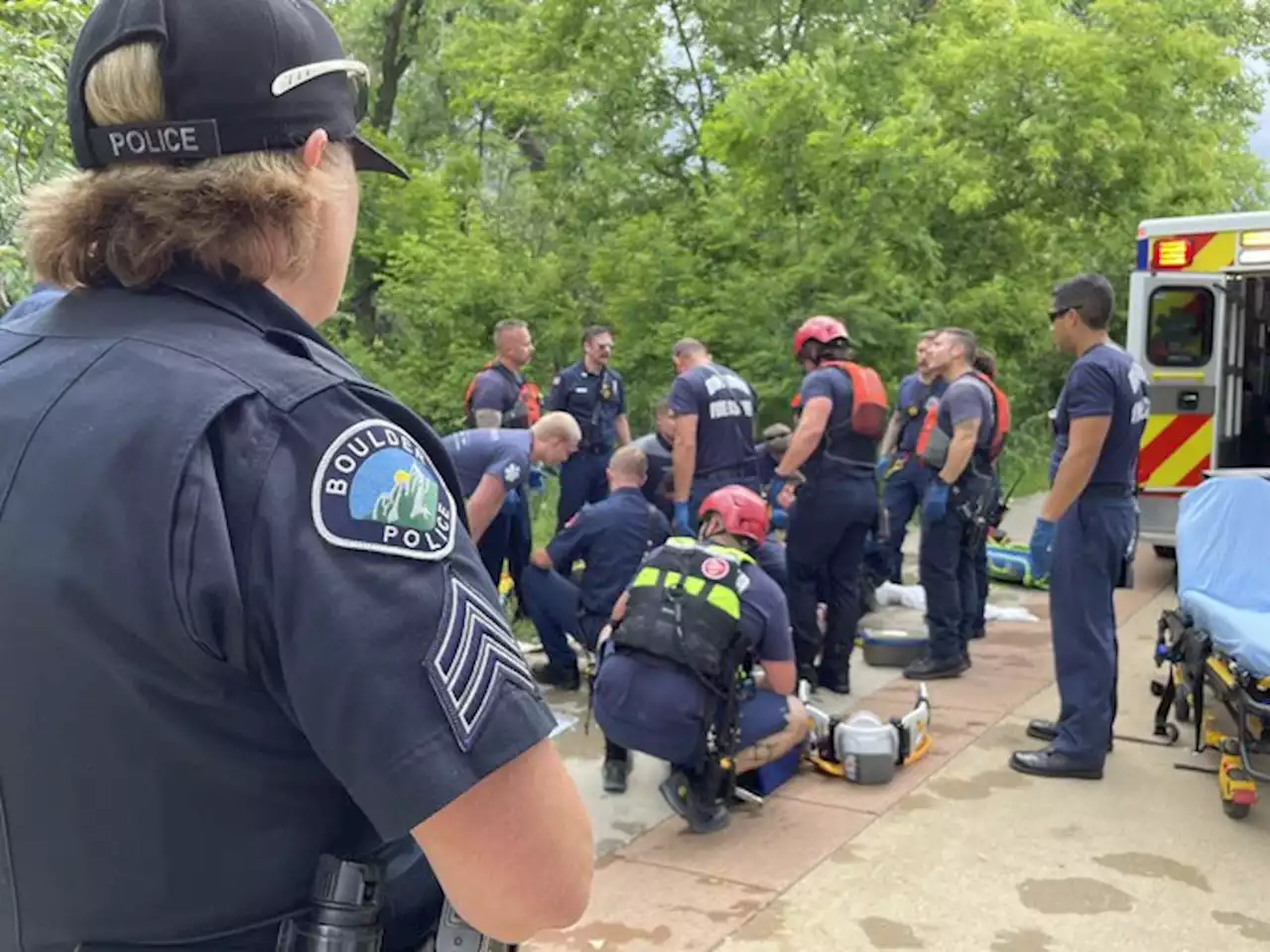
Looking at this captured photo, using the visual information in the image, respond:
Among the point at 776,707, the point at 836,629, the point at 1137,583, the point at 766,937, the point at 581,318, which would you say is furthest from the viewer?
the point at 581,318

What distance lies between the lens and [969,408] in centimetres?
654

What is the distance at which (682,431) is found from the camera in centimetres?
671

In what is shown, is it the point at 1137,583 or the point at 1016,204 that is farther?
the point at 1016,204

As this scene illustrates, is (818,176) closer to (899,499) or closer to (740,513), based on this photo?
(899,499)

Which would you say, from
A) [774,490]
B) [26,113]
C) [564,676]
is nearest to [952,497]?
[774,490]

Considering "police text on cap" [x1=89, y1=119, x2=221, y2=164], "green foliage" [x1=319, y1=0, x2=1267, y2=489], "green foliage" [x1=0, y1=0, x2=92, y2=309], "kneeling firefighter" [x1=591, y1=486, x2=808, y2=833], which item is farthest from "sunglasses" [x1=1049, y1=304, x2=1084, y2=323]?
"green foliage" [x1=319, y1=0, x2=1267, y2=489]

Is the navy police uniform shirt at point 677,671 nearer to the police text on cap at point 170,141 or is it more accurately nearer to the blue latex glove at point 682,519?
the blue latex glove at point 682,519

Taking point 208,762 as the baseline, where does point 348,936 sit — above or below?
below

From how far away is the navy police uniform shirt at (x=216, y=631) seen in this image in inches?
38.0

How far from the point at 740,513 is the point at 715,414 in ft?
6.14

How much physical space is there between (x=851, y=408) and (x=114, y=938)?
5.61m

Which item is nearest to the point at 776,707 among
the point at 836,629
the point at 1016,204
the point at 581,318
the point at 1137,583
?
the point at 836,629

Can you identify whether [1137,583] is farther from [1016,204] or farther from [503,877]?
[503,877]

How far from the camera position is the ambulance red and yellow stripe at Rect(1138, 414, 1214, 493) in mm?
8203
